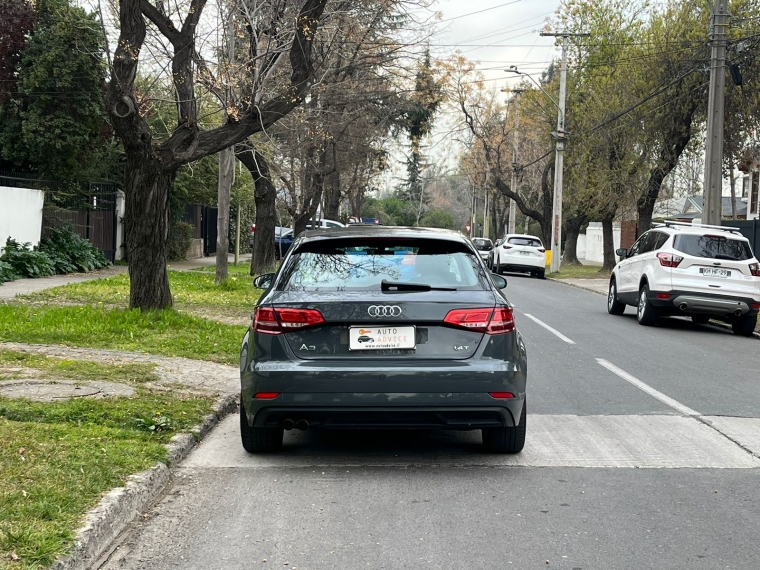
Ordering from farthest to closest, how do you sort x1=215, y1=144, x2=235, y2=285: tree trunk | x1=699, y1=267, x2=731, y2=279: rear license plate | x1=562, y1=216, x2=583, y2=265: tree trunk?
1. x1=562, y1=216, x2=583, y2=265: tree trunk
2. x1=215, y1=144, x2=235, y2=285: tree trunk
3. x1=699, y1=267, x2=731, y2=279: rear license plate

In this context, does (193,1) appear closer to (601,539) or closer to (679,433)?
(679,433)

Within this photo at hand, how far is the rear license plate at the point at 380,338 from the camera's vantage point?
6164mm

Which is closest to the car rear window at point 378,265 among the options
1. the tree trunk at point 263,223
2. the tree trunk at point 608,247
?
the tree trunk at point 263,223

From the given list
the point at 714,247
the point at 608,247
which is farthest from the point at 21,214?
the point at 608,247

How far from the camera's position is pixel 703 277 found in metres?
16.4

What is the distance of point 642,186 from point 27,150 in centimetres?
2160

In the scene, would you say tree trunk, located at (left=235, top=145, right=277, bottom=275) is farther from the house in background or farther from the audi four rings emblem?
the house in background

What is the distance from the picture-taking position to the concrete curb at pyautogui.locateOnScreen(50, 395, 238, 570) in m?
4.47

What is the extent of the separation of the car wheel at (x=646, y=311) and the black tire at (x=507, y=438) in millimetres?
10815

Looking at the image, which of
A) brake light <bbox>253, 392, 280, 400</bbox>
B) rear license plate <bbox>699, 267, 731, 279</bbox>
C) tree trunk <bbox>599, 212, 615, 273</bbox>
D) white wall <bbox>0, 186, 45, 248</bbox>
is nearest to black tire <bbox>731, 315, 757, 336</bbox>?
rear license plate <bbox>699, 267, 731, 279</bbox>

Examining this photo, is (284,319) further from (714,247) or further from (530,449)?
(714,247)

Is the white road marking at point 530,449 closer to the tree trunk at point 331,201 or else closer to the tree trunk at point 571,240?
the tree trunk at point 331,201

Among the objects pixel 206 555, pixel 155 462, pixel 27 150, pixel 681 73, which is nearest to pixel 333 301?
pixel 155 462

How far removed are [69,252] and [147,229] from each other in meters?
11.8
